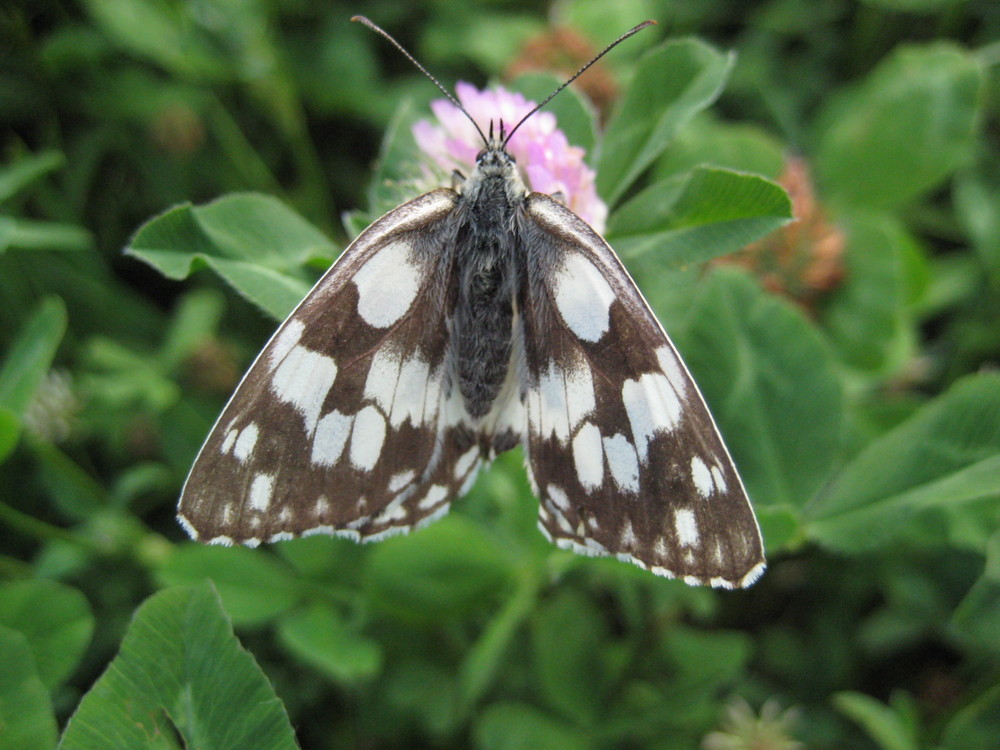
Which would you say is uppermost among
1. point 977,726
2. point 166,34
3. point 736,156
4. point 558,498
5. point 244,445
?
point 166,34

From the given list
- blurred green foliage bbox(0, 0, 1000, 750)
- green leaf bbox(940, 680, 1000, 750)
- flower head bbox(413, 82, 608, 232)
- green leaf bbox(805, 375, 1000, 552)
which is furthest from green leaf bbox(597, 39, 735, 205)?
green leaf bbox(940, 680, 1000, 750)

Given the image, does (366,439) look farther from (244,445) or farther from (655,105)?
(655,105)

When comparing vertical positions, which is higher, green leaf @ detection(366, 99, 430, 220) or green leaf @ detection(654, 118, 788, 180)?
green leaf @ detection(654, 118, 788, 180)

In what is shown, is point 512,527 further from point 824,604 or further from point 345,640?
point 824,604

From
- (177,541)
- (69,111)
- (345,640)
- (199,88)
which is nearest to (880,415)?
(345,640)

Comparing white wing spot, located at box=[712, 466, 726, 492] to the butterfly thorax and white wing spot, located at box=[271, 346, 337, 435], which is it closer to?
the butterfly thorax

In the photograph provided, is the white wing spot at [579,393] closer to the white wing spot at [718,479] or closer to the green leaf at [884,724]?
the white wing spot at [718,479]

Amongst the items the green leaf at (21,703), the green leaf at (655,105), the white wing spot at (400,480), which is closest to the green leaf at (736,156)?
the green leaf at (655,105)

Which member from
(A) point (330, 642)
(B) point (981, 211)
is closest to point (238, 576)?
(A) point (330, 642)
